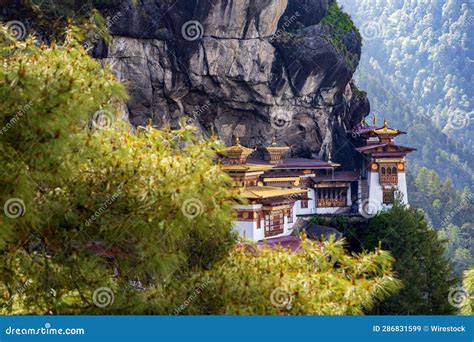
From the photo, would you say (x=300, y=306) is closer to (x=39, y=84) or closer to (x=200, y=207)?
(x=200, y=207)

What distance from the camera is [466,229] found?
5038 centimetres

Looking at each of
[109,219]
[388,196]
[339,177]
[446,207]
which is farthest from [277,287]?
[446,207]

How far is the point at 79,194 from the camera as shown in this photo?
6.09 meters

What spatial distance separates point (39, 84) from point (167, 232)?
1474mm

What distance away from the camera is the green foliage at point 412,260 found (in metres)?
19.2

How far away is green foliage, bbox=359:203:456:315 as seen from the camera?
19.2 meters

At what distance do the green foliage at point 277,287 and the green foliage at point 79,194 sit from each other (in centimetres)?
49

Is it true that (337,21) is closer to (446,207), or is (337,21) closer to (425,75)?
(446,207)

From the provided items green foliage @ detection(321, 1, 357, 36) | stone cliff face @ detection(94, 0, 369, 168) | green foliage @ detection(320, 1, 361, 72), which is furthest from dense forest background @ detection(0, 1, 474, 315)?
green foliage @ detection(321, 1, 357, 36)

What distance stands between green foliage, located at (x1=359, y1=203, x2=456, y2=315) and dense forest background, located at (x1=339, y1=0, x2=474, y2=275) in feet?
140

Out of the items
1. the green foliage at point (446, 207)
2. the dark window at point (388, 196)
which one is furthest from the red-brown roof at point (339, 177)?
the green foliage at point (446, 207)

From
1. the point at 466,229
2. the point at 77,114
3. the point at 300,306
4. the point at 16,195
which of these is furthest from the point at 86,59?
the point at 466,229

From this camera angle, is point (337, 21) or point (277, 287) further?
point (337, 21)

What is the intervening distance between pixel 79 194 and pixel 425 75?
290ft
